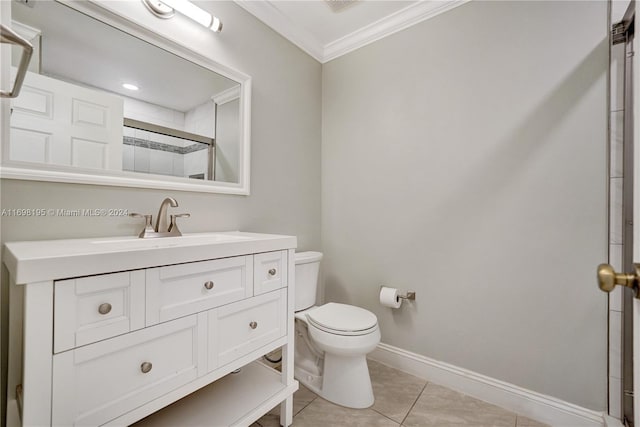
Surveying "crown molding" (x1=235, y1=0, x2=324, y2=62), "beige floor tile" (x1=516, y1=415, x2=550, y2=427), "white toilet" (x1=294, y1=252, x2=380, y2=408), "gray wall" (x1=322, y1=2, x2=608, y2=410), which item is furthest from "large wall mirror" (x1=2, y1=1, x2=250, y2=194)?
"beige floor tile" (x1=516, y1=415, x2=550, y2=427)

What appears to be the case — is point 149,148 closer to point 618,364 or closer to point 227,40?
point 227,40

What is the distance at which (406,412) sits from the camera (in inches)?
56.2

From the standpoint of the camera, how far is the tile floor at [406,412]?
4.45 feet

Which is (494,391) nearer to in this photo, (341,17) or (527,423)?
(527,423)

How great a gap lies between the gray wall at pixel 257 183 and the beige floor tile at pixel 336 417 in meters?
1.05

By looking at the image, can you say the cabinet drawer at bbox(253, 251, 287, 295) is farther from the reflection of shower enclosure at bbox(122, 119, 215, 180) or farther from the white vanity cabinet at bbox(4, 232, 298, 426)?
the reflection of shower enclosure at bbox(122, 119, 215, 180)

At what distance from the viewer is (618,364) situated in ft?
3.99

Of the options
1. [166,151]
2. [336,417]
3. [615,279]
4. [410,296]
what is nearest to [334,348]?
[336,417]

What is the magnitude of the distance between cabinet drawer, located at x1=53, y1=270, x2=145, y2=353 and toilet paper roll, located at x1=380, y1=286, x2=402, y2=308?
1.39m

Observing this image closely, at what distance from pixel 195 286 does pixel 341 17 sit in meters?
1.98

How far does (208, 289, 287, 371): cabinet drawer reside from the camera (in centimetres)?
→ 105

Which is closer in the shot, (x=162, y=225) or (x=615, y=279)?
(x=615, y=279)

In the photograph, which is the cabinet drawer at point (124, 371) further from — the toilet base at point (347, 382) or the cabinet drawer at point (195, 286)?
the toilet base at point (347, 382)

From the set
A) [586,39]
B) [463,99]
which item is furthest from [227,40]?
[586,39]
